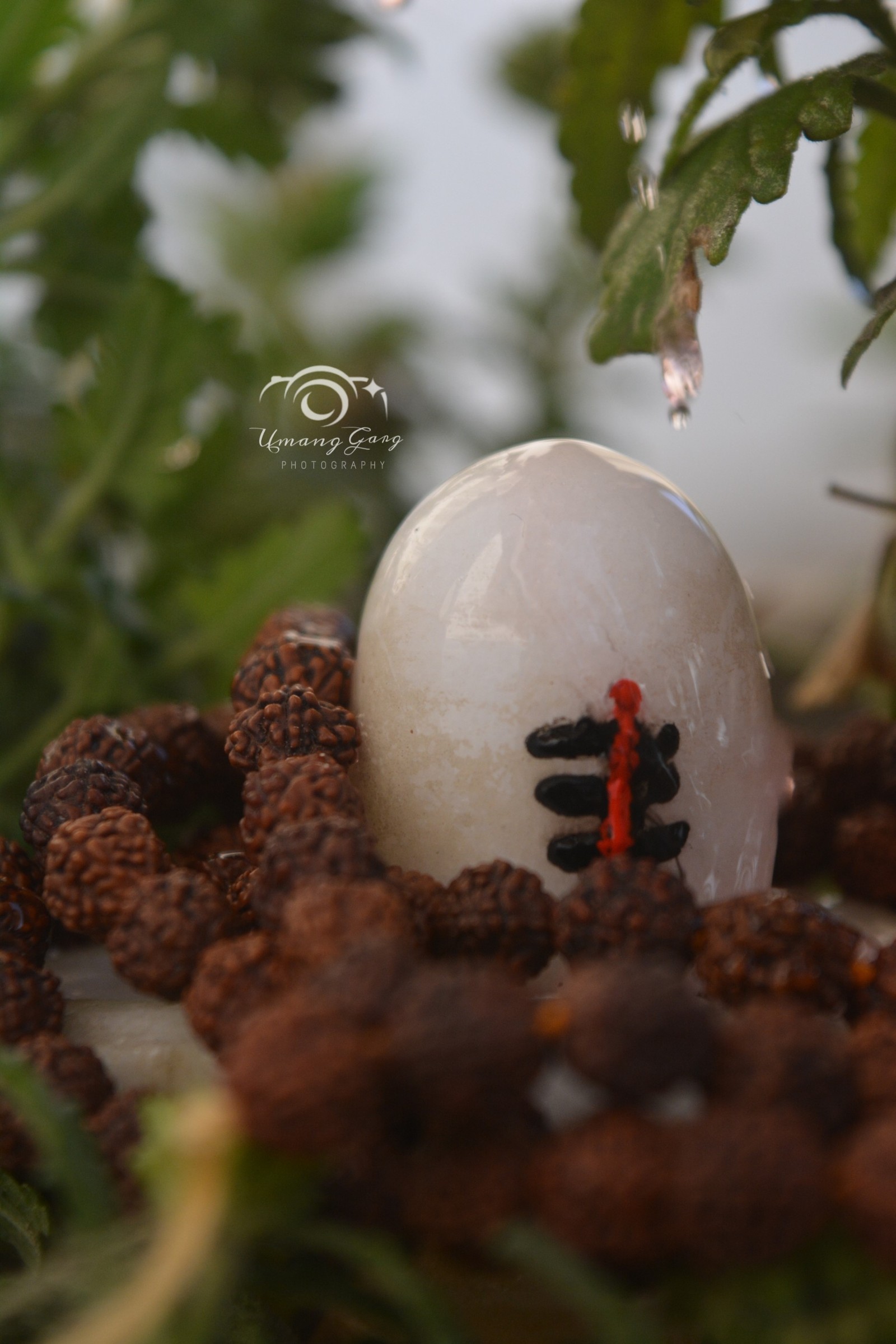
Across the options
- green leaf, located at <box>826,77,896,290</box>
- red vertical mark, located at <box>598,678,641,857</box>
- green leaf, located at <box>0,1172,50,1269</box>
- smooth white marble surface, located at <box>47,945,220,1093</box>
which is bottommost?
green leaf, located at <box>0,1172,50,1269</box>

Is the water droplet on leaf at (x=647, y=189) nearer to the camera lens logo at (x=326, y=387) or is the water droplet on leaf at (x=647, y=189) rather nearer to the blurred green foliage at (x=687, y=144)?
the blurred green foliage at (x=687, y=144)

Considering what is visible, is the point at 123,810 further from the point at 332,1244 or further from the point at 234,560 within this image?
the point at 234,560

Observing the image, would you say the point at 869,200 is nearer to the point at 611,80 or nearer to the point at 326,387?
the point at 611,80

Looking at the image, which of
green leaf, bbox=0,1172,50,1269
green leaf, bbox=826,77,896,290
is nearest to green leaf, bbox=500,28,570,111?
green leaf, bbox=826,77,896,290

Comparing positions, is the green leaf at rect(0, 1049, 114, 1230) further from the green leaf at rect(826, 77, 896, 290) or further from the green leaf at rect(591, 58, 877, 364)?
the green leaf at rect(826, 77, 896, 290)

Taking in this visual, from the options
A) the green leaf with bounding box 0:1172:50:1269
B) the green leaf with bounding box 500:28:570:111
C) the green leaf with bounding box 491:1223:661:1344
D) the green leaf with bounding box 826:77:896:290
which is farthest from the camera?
the green leaf with bounding box 500:28:570:111

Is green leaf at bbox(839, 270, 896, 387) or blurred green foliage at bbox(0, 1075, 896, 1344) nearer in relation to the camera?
blurred green foliage at bbox(0, 1075, 896, 1344)
